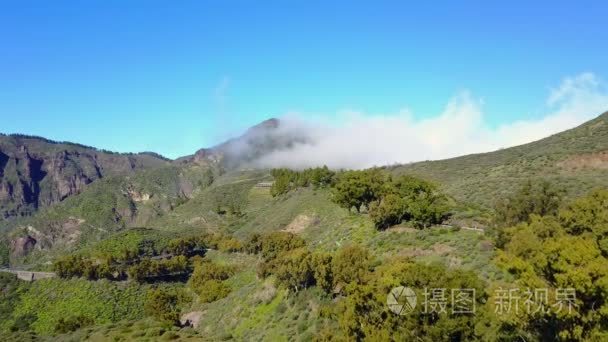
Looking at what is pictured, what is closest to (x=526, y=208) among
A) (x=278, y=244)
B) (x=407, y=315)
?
(x=407, y=315)

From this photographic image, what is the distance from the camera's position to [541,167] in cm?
8812

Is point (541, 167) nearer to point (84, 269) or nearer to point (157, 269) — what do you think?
point (157, 269)

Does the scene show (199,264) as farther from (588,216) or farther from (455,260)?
(588,216)

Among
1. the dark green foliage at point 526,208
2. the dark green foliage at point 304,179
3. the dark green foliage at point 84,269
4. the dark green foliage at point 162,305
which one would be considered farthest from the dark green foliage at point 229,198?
the dark green foliage at point 526,208

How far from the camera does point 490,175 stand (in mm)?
95812

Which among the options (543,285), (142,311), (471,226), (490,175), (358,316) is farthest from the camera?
(490,175)

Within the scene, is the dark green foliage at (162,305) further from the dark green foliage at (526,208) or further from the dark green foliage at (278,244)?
the dark green foliage at (526,208)

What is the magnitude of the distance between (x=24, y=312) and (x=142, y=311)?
76.0 feet

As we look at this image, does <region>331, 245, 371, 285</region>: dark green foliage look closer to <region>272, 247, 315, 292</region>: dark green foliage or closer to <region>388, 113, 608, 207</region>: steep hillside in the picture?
<region>272, 247, 315, 292</region>: dark green foliage

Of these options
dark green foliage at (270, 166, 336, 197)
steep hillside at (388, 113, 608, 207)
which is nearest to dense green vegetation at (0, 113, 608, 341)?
dark green foliage at (270, 166, 336, 197)

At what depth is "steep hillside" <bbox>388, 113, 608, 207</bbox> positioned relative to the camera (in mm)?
71875

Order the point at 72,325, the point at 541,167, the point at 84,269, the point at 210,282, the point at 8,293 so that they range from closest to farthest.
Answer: the point at 72,325 → the point at 210,282 → the point at 541,167 → the point at 8,293 → the point at 84,269

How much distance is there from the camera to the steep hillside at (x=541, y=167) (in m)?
71.9

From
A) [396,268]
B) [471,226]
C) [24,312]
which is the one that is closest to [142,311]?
[24,312]
